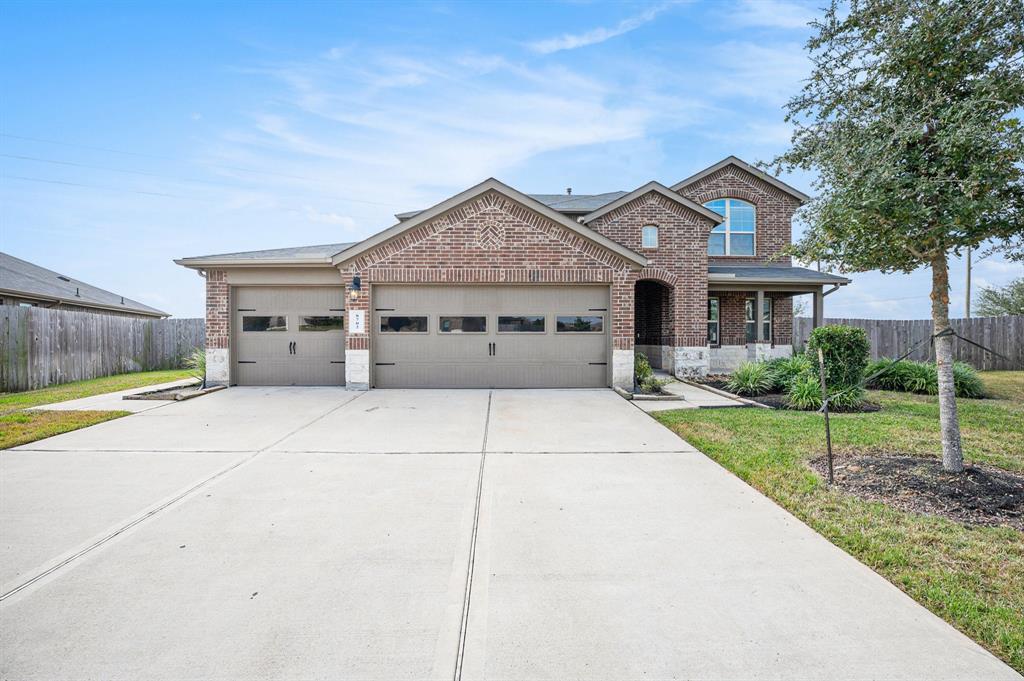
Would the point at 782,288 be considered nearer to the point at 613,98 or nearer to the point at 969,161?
the point at 613,98

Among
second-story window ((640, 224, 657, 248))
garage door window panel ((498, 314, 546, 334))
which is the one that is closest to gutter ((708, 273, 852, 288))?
second-story window ((640, 224, 657, 248))

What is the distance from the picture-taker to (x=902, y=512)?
398 cm

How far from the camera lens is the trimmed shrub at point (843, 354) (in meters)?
9.08

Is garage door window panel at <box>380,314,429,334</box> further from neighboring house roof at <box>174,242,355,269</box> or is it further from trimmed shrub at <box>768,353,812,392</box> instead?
trimmed shrub at <box>768,353,812,392</box>

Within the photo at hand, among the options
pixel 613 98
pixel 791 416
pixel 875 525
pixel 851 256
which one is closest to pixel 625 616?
pixel 875 525

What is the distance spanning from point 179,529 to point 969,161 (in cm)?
754

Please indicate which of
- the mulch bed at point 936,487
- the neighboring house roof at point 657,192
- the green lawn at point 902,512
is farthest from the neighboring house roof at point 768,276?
the mulch bed at point 936,487

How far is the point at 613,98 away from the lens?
17328 mm

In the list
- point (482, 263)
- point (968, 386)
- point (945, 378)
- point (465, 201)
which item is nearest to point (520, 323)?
point (482, 263)

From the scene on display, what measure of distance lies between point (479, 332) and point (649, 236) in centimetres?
655

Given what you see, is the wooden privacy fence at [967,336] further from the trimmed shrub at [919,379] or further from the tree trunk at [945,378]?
the tree trunk at [945,378]

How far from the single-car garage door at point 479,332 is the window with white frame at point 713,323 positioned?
6422mm

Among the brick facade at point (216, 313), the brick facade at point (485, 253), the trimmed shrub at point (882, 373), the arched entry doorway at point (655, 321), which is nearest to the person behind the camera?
the brick facade at point (485, 253)

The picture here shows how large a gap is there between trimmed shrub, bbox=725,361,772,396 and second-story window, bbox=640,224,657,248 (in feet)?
15.4
